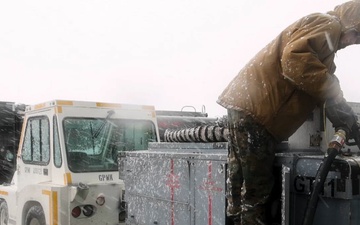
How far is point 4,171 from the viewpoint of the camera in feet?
31.2

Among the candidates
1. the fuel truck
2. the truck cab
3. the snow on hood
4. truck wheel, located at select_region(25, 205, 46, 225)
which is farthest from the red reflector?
the snow on hood

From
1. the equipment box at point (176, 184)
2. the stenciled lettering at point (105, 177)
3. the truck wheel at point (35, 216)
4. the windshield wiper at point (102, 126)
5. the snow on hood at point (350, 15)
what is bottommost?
the truck wheel at point (35, 216)

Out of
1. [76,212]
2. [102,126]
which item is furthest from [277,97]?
[102,126]

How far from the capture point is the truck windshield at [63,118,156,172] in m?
6.16

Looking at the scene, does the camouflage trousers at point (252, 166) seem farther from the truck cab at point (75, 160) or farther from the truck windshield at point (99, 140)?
the truck windshield at point (99, 140)

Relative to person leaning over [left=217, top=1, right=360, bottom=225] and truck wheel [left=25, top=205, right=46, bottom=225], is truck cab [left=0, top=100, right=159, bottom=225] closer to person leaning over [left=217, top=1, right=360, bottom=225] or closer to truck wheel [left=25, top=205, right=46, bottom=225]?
truck wheel [left=25, top=205, right=46, bottom=225]

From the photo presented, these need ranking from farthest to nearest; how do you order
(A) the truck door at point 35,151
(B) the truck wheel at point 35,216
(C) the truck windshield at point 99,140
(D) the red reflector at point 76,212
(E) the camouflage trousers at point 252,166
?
(A) the truck door at point 35,151, (C) the truck windshield at point 99,140, (B) the truck wheel at point 35,216, (D) the red reflector at point 76,212, (E) the camouflage trousers at point 252,166

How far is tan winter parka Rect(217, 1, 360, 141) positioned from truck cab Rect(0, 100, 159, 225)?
3.00m

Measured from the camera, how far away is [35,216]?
6168 millimetres

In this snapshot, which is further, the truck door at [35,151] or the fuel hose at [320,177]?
the truck door at [35,151]

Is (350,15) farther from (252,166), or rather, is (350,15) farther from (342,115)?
(252,166)

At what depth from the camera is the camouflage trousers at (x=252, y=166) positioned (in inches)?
129

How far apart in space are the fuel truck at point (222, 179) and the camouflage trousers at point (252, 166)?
0.35ft

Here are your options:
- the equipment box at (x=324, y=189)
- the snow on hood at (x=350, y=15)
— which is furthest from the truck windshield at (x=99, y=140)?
the snow on hood at (x=350, y=15)
